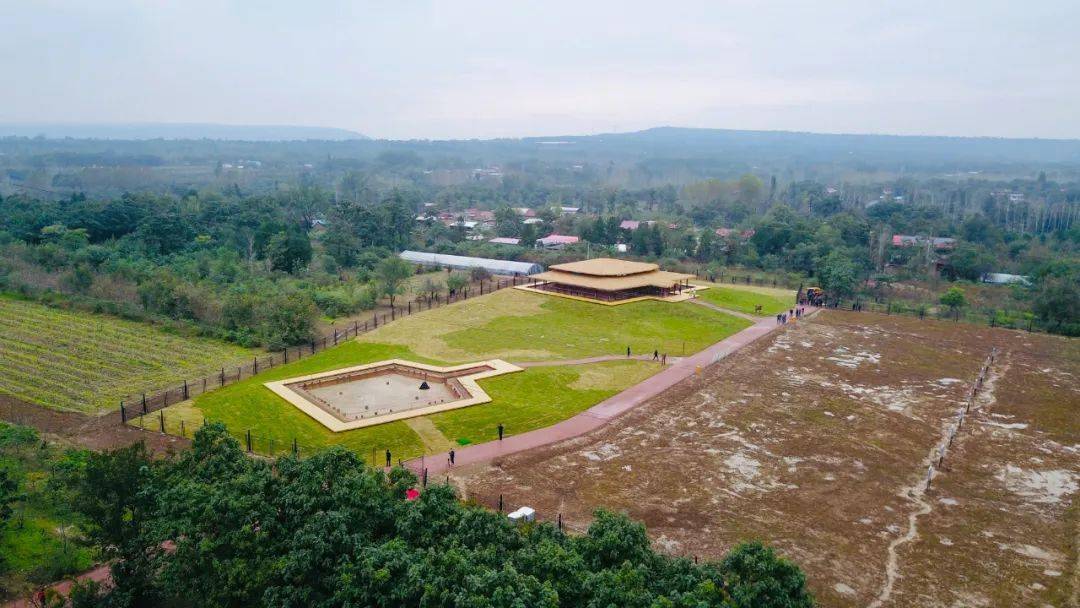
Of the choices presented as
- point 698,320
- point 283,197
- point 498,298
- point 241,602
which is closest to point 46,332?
point 498,298

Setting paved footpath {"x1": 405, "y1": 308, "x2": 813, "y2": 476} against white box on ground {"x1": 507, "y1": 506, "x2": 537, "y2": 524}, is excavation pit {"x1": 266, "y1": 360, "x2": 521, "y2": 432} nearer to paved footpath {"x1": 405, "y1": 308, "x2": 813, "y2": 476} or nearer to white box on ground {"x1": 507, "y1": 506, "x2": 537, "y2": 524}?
paved footpath {"x1": 405, "y1": 308, "x2": 813, "y2": 476}

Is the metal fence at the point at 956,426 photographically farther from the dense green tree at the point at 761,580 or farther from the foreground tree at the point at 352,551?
the foreground tree at the point at 352,551

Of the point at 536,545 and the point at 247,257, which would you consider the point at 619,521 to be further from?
the point at 247,257

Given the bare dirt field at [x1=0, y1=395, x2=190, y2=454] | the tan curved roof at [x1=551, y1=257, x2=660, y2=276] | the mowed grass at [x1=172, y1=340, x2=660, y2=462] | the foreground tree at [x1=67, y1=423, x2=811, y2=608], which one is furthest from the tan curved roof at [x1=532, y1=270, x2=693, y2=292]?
the foreground tree at [x1=67, y1=423, x2=811, y2=608]

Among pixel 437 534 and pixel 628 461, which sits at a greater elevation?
pixel 437 534

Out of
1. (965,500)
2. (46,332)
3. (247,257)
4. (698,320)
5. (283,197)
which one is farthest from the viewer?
(283,197)

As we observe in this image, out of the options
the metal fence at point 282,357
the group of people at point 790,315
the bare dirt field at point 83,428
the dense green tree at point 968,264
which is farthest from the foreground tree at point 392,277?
the dense green tree at point 968,264

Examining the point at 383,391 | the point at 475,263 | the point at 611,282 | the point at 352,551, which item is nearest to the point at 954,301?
the point at 611,282
